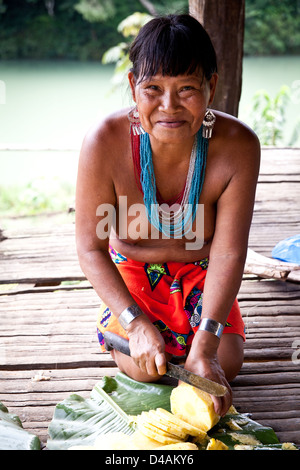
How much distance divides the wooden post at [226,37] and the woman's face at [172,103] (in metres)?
1.42

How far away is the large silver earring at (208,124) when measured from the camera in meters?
1.63

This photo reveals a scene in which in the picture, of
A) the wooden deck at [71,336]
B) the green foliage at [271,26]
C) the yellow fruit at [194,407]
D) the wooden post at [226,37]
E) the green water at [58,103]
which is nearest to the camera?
the yellow fruit at [194,407]

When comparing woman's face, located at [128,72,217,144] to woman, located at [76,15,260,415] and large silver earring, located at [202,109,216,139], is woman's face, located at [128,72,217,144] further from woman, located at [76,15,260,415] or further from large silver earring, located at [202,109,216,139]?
large silver earring, located at [202,109,216,139]

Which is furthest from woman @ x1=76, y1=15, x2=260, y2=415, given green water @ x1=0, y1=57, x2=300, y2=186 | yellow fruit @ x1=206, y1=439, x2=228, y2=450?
green water @ x1=0, y1=57, x2=300, y2=186

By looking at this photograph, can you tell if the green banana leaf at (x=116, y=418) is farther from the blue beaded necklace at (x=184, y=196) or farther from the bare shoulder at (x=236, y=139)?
the bare shoulder at (x=236, y=139)

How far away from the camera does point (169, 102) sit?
140 centimetres

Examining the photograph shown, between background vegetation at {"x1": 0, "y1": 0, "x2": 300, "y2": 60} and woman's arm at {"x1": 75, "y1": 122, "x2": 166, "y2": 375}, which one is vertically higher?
background vegetation at {"x1": 0, "y1": 0, "x2": 300, "y2": 60}

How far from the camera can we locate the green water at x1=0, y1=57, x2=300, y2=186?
8.52 metres

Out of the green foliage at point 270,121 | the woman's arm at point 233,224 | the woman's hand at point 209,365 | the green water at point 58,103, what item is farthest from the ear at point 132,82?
the green water at point 58,103

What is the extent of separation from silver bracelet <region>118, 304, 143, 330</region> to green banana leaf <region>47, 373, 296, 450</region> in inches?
9.9

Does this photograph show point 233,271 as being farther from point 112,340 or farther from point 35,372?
point 35,372

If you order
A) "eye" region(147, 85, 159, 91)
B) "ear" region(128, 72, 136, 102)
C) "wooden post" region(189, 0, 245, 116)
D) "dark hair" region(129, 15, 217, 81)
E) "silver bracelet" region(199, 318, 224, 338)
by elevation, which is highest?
"wooden post" region(189, 0, 245, 116)

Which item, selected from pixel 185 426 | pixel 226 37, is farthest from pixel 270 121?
pixel 185 426

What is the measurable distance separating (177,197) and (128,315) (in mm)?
423
